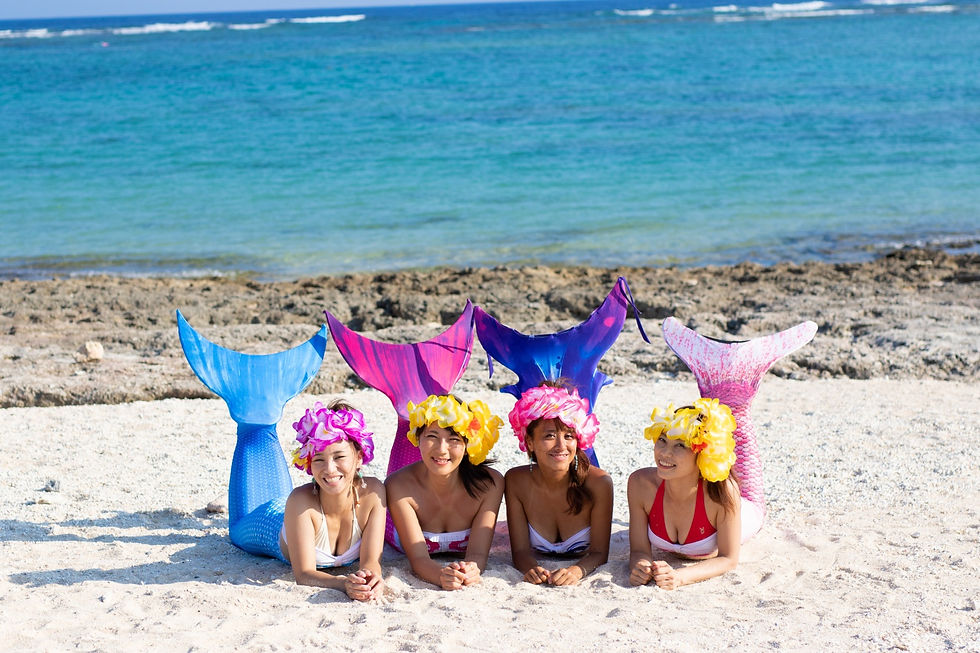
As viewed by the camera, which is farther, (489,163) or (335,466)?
(489,163)

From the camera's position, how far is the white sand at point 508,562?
3664 mm

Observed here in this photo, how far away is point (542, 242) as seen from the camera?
12.9 meters

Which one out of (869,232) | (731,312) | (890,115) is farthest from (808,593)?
(890,115)

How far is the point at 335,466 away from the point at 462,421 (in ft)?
1.82

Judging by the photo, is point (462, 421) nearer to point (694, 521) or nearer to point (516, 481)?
point (516, 481)

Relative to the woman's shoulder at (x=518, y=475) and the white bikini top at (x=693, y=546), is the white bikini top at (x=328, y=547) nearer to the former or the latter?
the woman's shoulder at (x=518, y=475)

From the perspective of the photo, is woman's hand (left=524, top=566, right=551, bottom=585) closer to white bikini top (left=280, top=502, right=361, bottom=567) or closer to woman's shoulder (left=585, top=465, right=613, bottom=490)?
woman's shoulder (left=585, top=465, right=613, bottom=490)

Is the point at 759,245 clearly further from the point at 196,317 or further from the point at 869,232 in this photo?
the point at 196,317

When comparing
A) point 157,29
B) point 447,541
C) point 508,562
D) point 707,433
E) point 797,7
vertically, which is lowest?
point 508,562

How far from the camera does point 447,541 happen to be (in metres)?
4.48

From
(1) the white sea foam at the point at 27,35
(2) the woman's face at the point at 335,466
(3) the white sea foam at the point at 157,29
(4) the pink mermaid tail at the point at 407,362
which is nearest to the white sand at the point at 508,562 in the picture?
(2) the woman's face at the point at 335,466

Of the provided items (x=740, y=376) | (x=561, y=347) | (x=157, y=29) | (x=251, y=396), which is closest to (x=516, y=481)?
(x=561, y=347)

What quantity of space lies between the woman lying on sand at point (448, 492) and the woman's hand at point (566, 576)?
1.04ft

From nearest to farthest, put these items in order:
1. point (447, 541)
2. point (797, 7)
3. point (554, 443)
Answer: point (554, 443) → point (447, 541) → point (797, 7)
